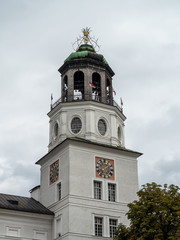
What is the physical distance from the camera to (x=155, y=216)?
98.6 feet

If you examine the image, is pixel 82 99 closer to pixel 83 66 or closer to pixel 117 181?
pixel 83 66

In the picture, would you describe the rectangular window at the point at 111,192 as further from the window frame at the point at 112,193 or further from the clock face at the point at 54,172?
the clock face at the point at 54,172

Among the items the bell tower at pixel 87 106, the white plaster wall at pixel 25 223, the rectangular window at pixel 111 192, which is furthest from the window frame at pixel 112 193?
the white plaster wall at pixel 25 223

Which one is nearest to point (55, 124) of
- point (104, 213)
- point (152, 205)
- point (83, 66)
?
point (83, 66)

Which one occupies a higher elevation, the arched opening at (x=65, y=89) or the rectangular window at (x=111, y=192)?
the arched opening at (x=65, y=89)

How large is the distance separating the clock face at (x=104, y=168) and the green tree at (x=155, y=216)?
26.4 ft

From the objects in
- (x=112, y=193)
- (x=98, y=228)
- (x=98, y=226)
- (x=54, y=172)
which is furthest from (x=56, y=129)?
(x=98, y=228)

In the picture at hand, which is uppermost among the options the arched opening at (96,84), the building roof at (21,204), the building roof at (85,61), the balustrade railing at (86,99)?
the building roof at (85,61)

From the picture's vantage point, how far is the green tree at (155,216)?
2961cm

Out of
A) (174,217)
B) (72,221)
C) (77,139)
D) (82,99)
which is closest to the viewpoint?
(174,217)

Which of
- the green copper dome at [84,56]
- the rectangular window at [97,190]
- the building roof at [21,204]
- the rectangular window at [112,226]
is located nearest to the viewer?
the rectangular window at [112,226]

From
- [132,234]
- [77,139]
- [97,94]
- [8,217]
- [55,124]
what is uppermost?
[97,94]

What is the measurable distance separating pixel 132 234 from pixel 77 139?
1171 centimetres

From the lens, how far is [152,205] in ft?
100
